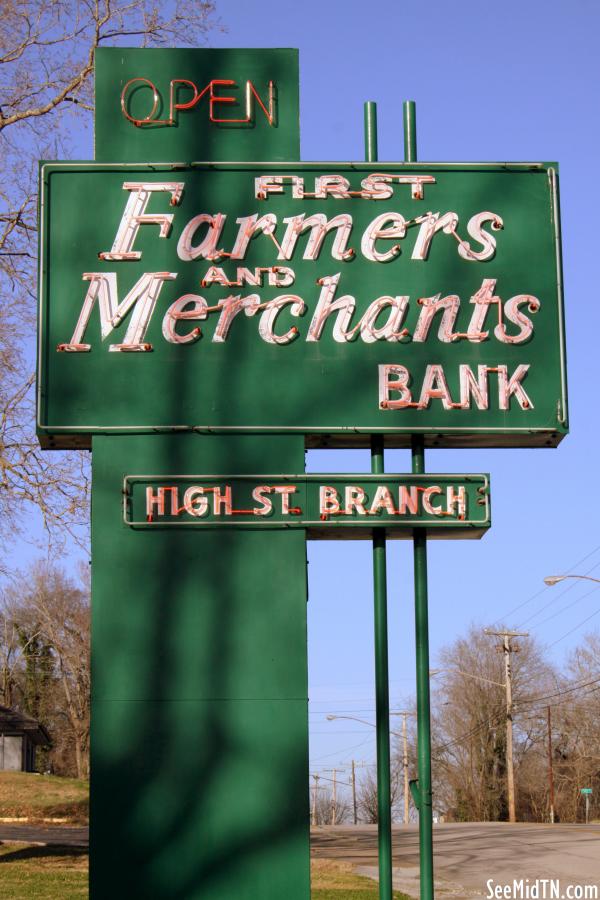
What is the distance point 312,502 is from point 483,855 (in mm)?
17029

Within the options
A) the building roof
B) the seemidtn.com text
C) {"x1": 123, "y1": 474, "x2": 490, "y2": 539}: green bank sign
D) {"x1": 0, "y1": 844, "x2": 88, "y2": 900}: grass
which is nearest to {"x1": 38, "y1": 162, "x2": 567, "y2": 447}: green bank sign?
{"x1": 123, "y1": 474, "x2": 490, "y2": 539}: green bank sign

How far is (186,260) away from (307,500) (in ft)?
7.66

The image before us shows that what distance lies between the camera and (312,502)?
1024 cm

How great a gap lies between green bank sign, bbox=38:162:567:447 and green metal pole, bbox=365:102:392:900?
764 mm

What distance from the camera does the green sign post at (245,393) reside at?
31.9ft

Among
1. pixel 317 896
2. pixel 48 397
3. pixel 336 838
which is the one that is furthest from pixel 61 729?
pixel 48 397

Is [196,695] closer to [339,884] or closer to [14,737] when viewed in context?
[339,884]

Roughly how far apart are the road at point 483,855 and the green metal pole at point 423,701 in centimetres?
887

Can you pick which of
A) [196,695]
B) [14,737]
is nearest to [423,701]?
[196,695]

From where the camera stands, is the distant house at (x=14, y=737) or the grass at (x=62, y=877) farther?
the distant house at (x=14, y=737)

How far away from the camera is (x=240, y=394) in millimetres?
10555

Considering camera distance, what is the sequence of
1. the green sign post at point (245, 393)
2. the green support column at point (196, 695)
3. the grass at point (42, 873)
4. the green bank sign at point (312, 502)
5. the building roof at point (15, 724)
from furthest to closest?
the building roof at point (15, 724), the grass at point (42, 873), the green bank sign at point (312, 502), the green sign post at point (245, 393), the green support column at point (196, 695)

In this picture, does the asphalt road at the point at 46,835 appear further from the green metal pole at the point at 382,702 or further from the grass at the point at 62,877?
the green metal pole at the point at 382,702

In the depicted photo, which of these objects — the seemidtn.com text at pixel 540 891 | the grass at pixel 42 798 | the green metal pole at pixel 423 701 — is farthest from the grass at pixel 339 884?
the grass at pixel 42 798
